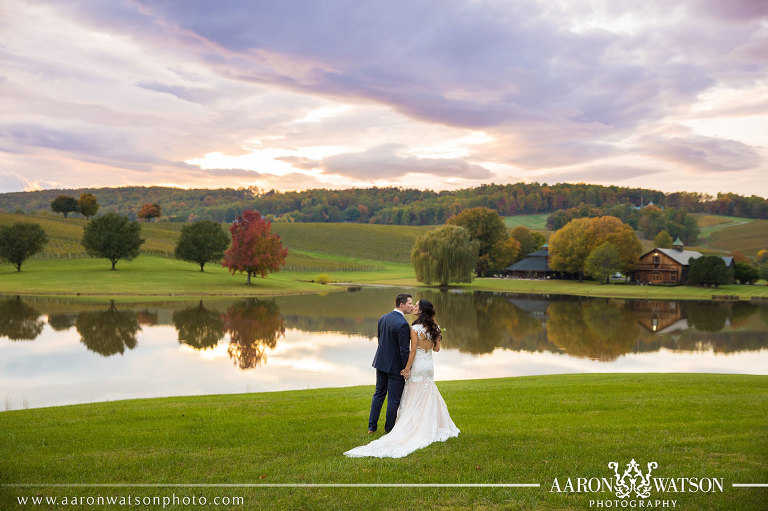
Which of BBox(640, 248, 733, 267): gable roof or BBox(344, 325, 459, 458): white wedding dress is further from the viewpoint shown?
BBox(640, 248, 733, 267): gable roof

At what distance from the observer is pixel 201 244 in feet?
226

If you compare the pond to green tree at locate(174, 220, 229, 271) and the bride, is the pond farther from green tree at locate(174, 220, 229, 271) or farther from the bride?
green tree at locate(174, 220, 229, 271)

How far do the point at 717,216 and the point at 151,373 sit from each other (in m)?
180

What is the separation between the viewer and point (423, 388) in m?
9.11

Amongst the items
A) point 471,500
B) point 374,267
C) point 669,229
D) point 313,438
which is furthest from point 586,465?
point 669,229

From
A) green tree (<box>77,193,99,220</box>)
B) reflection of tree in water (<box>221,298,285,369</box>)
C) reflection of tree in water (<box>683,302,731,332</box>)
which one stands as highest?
green tree (<box>77,193,99,220</box>)

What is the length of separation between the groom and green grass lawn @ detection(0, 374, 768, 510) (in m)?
0.59

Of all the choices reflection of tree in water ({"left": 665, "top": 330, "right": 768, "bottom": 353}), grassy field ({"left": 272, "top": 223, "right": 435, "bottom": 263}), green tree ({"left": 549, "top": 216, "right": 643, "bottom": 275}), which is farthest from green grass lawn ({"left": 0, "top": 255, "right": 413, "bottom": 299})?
grassy field ({"left": 272, "top": 223, "right": 435, "bottom": 263})

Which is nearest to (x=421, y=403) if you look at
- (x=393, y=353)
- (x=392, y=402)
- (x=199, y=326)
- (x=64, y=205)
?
(x=392, y=402)

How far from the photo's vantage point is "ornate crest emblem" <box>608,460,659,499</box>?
6.64 m

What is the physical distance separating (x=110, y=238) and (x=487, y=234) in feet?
A: 171

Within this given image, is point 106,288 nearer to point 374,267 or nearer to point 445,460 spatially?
point 445,460

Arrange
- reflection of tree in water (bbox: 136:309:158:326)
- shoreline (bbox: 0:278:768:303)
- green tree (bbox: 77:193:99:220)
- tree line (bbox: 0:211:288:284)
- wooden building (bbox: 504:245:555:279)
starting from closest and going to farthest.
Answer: reflection of tree in water (bbox: 136:309:158:326) → shoreline (bbox: 0:278:768:303) → tree line (bbox: 0:211:288:284) → wooden building (bbox: 504:245:555:279) → green tree (bbox: 77:193:99:220)

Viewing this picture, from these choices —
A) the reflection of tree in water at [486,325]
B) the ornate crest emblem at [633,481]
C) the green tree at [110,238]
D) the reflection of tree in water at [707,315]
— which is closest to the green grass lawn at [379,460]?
the ornate crest emblem at [633,481]
